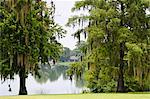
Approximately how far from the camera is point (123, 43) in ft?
90.6

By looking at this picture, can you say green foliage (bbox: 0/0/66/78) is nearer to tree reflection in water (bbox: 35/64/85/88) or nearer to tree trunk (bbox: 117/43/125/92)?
tree trunk (bbox: 117/43/125/92)

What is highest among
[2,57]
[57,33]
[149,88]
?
[57,33]

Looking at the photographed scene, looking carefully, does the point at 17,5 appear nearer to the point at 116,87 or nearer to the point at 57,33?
the point at 57,33

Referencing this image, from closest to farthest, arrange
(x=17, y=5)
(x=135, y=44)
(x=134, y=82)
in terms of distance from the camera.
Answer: (x=17, y=5), (x=135, y=44), (x=134, y=82)

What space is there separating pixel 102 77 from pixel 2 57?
7304mm

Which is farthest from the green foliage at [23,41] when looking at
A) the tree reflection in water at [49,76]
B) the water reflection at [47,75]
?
the water reflection at [47,75]

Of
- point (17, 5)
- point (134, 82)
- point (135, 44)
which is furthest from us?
point (134, 82)

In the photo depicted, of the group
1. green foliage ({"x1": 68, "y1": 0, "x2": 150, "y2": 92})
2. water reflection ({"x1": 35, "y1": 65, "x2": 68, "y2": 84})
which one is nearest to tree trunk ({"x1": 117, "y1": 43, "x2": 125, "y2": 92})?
green foliage ({"x1": 68, "y1": 0, "x2": 150, "y2": 92})

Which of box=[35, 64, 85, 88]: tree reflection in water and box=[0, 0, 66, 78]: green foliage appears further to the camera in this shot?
box=[35, 64, 85, 88]: tree reflection in water

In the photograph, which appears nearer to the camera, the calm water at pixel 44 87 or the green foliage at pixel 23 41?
the green foliage at pixel 23 41

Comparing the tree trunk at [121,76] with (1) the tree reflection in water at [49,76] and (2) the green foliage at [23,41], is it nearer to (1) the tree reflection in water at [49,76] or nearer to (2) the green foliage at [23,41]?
(2) the green foliage at [23,41]

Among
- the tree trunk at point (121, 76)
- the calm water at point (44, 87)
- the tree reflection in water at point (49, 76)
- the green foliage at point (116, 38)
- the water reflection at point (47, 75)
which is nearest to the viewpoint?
the green foliage at point (116, 38)

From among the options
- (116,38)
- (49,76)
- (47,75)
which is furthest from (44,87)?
(116,38)

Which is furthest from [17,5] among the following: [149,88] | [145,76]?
[149,88]
